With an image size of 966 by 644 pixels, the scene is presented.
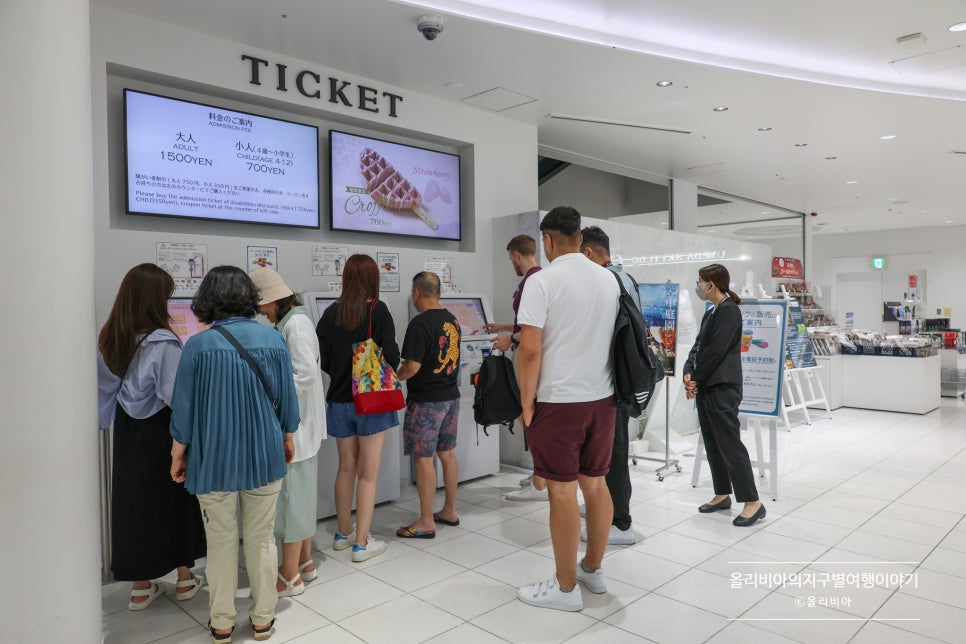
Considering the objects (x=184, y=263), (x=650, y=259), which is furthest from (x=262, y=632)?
(x=650, y=259)

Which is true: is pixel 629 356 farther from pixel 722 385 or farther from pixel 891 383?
pixel 891 383

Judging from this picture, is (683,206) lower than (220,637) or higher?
higher

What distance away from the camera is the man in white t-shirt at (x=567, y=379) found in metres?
2.69

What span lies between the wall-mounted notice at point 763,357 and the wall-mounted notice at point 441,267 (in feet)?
7.51

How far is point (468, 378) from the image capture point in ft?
15.8

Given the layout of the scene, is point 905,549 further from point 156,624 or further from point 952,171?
point 952,171

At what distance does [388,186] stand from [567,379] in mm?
2744

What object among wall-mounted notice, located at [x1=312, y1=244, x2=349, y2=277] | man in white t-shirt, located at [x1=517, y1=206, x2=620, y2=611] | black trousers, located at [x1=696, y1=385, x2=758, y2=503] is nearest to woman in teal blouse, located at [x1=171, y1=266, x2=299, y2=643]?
man in white t-shirt, located at [x1=517, y1=206, x2=620, y2=611]

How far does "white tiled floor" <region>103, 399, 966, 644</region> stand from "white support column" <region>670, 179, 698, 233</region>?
176 inches

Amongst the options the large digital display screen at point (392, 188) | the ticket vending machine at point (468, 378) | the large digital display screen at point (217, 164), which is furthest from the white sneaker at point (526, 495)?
the large digital display screen at point (217, 164)

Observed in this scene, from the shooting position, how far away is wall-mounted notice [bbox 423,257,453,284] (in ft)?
16.4

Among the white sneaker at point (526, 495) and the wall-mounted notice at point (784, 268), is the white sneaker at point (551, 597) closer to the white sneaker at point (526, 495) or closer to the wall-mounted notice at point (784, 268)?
the white sneaker at point (526, 495)

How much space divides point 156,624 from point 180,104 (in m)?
2.85

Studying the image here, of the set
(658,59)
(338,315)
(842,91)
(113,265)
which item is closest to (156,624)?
(338,315)
